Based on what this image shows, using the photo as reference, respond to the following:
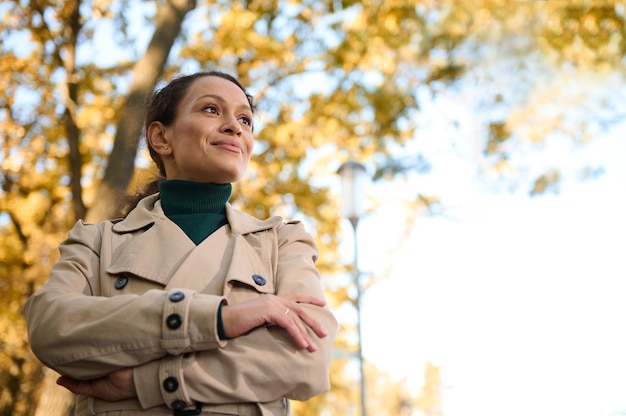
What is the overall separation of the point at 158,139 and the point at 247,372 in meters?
1.03

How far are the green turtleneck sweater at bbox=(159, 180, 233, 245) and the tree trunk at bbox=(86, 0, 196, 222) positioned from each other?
3.38 metres

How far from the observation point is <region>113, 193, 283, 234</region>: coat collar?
2.29 meters

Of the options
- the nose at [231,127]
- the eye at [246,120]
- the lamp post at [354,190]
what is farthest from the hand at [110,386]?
the lamp post at [354,190]

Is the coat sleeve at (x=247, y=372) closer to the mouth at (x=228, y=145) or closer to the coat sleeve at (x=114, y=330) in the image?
the coat sleeve at (x=114, y=330)

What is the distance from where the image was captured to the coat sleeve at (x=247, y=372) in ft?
6.10

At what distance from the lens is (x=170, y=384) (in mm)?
1855

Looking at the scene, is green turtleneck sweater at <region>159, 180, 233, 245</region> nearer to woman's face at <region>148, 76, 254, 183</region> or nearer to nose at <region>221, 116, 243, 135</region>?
woman's face at <region>148, 76, 254, 183</region>

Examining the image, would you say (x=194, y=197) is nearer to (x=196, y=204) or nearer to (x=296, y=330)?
(x=196, y=204)

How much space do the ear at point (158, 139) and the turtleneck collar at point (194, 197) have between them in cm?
17

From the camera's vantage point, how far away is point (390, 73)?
34.5 feet

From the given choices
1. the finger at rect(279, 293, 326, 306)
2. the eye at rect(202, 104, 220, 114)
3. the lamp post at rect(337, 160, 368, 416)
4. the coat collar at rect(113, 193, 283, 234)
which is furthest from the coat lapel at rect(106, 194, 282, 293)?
the lamp post at rect(337, 160, 368, 416)

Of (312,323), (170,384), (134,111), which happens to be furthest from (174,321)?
(134,111)

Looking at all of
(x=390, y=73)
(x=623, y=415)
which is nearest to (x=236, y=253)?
(x=623, y=415)

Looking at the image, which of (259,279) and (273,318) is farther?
(259,279)
